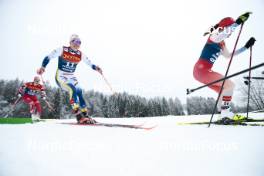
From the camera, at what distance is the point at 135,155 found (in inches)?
38.3

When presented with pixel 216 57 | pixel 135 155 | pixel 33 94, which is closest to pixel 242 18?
pixel 216 57

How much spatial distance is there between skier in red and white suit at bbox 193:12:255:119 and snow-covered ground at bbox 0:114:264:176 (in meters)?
0.67

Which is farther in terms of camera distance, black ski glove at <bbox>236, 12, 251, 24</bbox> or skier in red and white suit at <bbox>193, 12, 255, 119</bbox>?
skier in red and white suit at <bbox>193, 12, 255, 119</bbox>

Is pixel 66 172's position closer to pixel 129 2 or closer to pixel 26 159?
pixel 26 159

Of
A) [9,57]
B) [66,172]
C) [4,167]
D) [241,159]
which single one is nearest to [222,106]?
[241,159]

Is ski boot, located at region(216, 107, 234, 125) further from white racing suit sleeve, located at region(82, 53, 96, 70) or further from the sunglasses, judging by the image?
the sunglasses

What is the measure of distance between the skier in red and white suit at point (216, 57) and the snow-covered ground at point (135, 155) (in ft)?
2.20

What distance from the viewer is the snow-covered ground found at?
2.77ft

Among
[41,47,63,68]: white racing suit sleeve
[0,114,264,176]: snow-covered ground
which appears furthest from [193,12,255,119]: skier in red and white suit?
[41,47,63,68]: white racing suit sleeve

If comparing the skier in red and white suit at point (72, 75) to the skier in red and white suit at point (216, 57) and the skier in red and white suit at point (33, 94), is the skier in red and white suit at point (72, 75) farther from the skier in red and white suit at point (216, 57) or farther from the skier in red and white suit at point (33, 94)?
the skier in red and white suit at point (216, 57)

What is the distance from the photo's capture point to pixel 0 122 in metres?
1.99

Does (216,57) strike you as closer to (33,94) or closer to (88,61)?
(88,61)

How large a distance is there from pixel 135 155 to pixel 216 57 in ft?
4.77

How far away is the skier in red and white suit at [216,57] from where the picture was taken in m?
1.89
